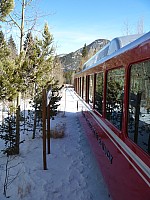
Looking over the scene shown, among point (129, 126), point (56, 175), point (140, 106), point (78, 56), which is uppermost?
point (78, 56)

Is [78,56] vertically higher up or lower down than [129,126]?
higher up

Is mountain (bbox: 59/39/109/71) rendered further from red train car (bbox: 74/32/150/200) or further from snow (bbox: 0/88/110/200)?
red train car (bbox: 74/32/150/200)

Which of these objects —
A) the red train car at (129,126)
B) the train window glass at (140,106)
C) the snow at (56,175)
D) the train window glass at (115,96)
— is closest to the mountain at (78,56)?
the snow at (56,175)

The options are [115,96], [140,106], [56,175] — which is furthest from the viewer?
[56,175]

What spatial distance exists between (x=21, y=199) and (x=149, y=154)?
8.15 ft

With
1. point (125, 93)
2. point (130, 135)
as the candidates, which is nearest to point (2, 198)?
point (130, 135)

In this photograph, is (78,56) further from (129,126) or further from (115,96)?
(129,126)

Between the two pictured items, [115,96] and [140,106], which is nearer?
[140,106]

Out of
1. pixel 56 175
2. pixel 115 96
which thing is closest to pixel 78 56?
pixel 56 175

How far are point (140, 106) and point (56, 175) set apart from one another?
287 centimetres

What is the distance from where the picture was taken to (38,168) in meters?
5.09

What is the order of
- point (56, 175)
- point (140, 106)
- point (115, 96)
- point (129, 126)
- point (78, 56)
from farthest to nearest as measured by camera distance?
point (78, 56) → point (56, 175) → point (115, 96) → point (129, 126) → point (140, 106)

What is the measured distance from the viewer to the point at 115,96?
381 centimetres

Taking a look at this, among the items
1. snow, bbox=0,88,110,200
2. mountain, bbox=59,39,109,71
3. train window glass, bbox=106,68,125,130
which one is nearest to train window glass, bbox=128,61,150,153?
train window glass, bbox=106,68,125,130
